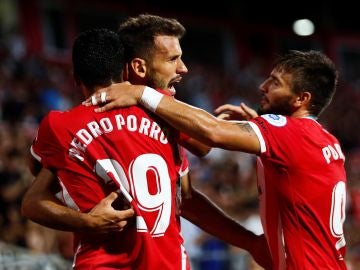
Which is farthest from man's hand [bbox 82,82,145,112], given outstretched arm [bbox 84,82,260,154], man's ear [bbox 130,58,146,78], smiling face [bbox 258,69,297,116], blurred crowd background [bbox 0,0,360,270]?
blurred crowd background [bbox 0,0,360,270]

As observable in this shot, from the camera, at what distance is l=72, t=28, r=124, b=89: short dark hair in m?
4.14

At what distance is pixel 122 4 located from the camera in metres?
23.0

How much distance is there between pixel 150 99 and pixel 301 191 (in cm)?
91

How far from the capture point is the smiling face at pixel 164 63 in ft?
14.3

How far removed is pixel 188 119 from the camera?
4.21 m

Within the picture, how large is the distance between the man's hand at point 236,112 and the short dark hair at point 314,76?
521 millimetres

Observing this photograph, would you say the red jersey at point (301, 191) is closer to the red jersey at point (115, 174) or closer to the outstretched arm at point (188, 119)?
the outstretched arm at point (188, 119)

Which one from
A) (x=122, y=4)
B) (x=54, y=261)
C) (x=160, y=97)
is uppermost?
(x=160, y=97)

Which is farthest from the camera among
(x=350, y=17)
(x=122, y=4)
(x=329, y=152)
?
(x=350, y=17)

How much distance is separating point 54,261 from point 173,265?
350 cm

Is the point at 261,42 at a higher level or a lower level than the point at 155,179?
lower

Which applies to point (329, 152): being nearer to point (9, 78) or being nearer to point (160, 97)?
point (160, 97)

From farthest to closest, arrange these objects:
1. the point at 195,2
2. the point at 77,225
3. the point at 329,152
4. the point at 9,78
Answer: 1. the point at 195,2
2. the point at 9,78
3. the point at 329,152
4. the point at 77,225

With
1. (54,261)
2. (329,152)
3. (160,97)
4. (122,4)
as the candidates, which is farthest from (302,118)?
(122,4)
